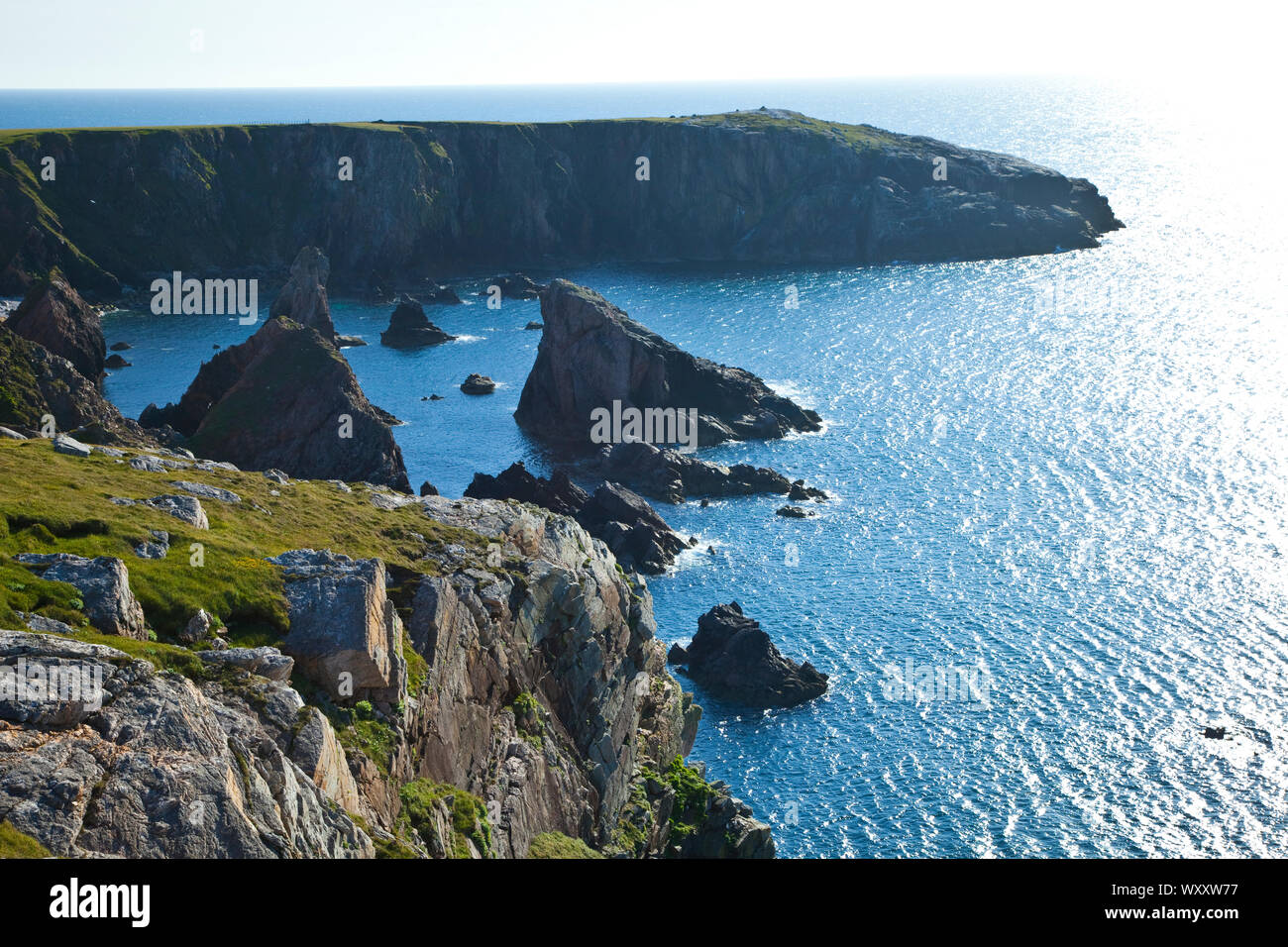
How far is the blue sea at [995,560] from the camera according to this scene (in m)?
67.2

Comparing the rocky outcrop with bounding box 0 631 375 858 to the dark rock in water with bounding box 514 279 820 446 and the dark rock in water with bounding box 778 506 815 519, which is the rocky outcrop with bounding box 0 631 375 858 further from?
the dark rock in water with bounding box 514 279 820 446

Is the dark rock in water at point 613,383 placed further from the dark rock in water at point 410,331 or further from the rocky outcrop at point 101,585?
the rocky outcrop at point 101,585

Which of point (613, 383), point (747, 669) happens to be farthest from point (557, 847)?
point (613, 383)

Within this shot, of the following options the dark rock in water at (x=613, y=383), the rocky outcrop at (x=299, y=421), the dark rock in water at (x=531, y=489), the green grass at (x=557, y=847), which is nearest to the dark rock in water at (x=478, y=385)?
the dark rock in water at (x=613, y=383)

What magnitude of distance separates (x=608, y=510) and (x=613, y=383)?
35.4m

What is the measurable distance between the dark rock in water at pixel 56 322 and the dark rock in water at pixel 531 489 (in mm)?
53727

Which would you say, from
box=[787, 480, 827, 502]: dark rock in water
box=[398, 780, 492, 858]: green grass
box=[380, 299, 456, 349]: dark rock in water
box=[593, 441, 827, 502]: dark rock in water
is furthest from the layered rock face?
box=[380, 299, 456, 349]: dark rock in water

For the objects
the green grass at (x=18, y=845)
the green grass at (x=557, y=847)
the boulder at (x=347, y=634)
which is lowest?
the green grass at (x=557, y=847)

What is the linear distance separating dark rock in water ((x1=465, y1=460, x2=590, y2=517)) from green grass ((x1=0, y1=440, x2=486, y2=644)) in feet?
161

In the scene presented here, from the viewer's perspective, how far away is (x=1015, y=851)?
6119 cm

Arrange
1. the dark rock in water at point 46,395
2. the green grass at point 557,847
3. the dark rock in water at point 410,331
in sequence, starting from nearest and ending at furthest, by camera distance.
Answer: the green grass at point 557,847 < the dark rock in water at point 46,395 < the dark rock in water at point 410,331

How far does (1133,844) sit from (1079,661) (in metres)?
21.1
